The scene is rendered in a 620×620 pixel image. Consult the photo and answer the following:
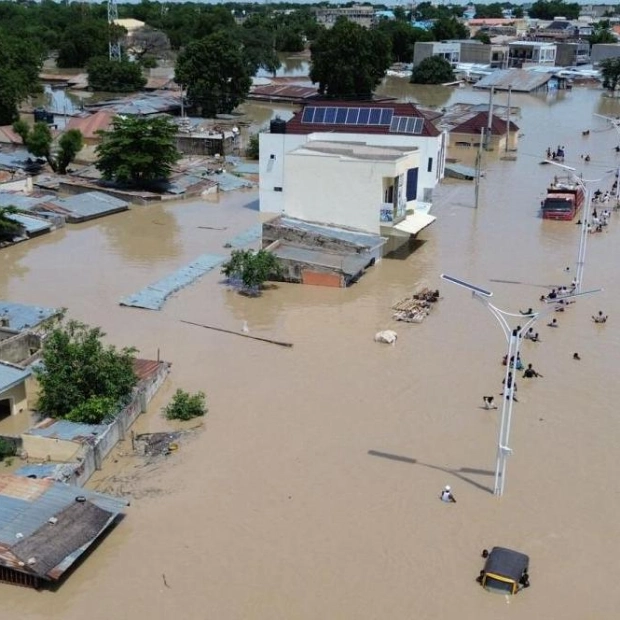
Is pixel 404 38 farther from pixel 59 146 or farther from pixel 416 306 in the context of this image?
pixel 416 306

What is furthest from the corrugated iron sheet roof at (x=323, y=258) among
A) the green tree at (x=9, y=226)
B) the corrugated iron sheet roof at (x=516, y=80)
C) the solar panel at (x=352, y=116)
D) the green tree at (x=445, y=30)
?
the green tree at (x=445, y=30)

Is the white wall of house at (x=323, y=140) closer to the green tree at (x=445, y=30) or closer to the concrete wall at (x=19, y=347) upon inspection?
the concrete wall at (x=19, y=347)

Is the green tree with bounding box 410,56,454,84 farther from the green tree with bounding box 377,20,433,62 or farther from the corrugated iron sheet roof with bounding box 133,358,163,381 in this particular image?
the corrugated iron sheet roof with bounding box 133,358,163,381

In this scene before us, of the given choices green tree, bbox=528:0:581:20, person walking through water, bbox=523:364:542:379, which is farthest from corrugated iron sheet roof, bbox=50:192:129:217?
green tree, bbox=528:0:581:20

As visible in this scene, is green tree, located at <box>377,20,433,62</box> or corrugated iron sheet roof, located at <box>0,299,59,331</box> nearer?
corrugated iron sheet roof, located at <box>0,299,59,331</box>

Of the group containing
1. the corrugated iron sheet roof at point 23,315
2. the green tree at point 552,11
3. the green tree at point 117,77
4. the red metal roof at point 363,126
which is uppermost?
the green tree at point 552,11

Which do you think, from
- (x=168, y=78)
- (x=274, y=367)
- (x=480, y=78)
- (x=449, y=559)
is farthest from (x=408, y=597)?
(x=480, y=78)
